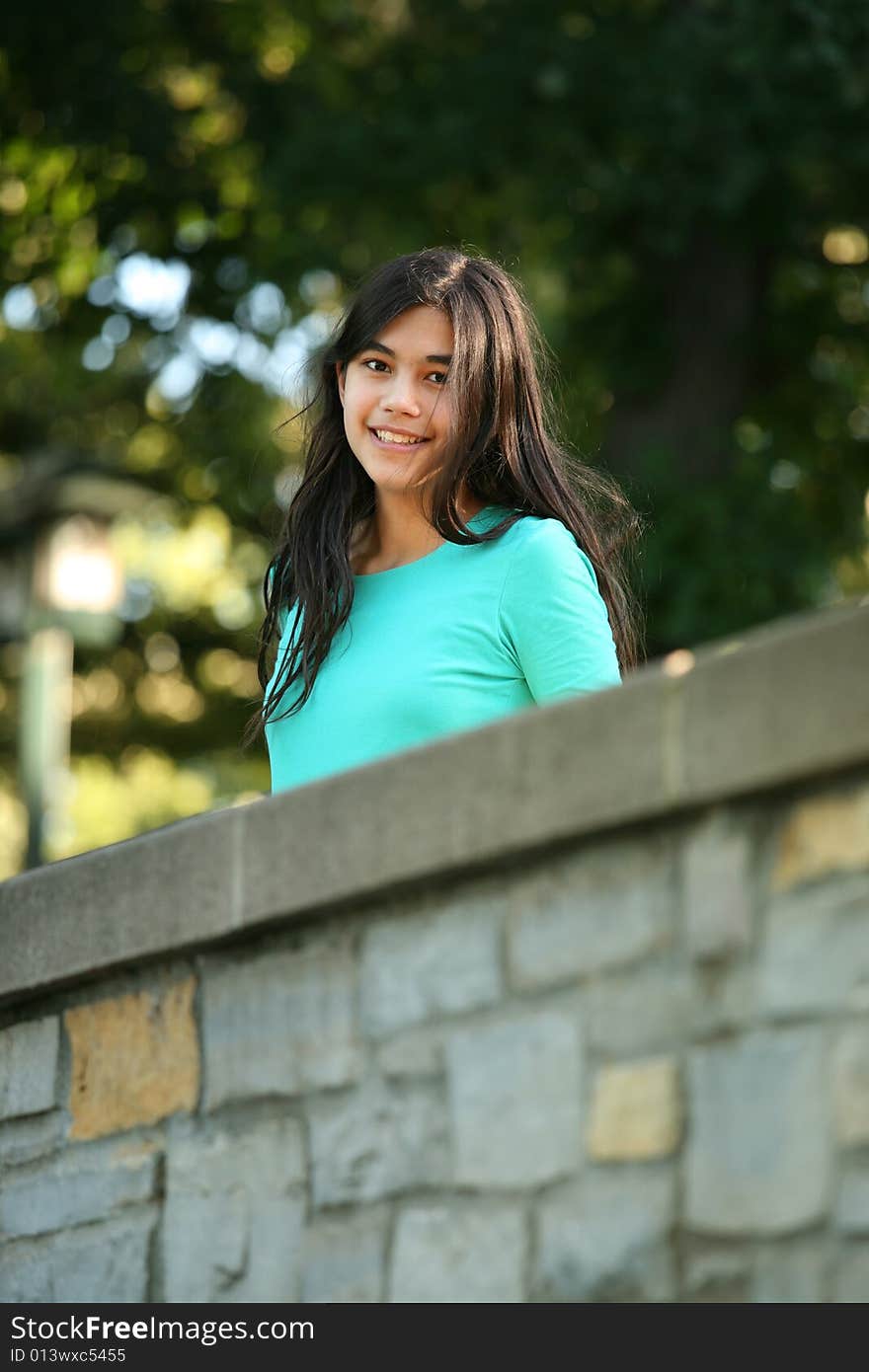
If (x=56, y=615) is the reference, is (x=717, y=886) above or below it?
below

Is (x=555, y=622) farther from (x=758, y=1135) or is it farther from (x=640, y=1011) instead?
(x=758, y=1135)

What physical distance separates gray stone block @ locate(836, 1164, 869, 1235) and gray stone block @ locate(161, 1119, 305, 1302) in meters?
0.92

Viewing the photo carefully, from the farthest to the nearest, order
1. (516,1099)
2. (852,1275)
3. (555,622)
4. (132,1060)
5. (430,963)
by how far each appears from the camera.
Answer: (132,1060), (555,622), (430,963), (516,1099), (852,1275)

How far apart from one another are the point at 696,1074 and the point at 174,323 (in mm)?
6524

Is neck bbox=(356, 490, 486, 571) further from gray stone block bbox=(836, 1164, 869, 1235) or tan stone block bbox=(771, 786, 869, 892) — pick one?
gray stone block bbox=(836, 1164, 869, 1235)

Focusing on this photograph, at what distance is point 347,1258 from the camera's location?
255cm

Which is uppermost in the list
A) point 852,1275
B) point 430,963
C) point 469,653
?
point 469,653

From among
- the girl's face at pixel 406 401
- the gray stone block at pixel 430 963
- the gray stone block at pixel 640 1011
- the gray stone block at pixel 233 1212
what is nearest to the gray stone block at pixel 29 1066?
the gray stone block at pixel 233 1212

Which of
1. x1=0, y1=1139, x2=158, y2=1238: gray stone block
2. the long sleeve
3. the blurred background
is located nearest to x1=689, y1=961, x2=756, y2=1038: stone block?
the long sleeve

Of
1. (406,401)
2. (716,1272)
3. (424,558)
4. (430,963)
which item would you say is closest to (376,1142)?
(430,963)

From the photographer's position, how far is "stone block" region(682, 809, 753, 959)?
84.0 inches

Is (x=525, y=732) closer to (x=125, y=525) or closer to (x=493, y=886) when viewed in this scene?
(x=493, y=886)

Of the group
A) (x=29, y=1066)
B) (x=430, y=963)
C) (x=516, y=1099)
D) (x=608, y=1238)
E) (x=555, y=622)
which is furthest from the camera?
(x=29, y=1066)

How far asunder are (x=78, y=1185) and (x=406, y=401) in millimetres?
1413
